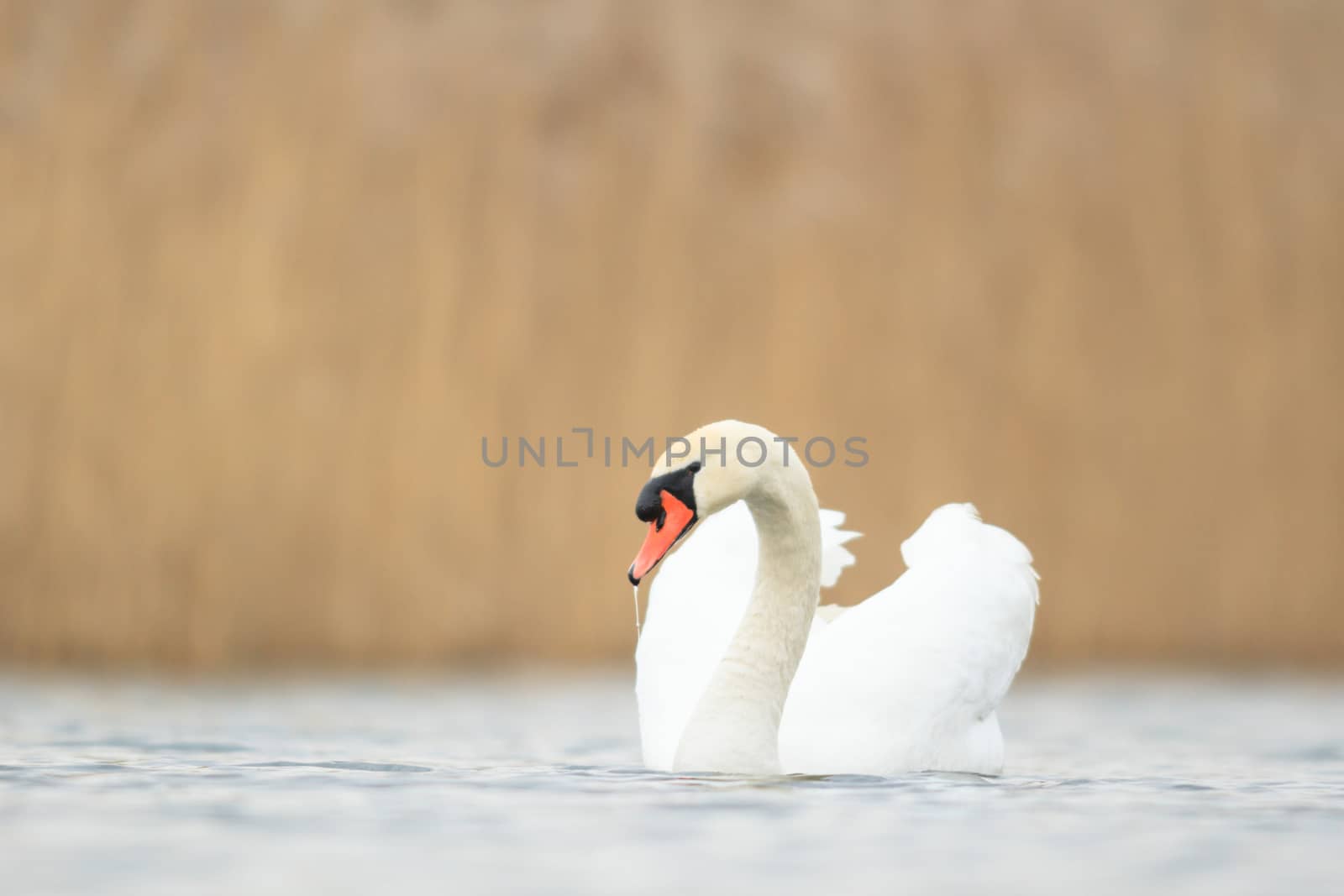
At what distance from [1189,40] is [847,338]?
3842 mm

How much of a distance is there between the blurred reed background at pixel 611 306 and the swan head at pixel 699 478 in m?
6.75

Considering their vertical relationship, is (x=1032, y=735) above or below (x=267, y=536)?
below

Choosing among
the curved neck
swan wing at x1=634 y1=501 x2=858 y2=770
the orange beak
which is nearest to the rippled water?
the curved neck

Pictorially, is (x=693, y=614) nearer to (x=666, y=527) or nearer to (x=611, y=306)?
(x=666, y=527)

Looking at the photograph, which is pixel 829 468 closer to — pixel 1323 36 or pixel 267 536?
pixel 267 536

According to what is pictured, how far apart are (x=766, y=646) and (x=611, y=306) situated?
27.7ft

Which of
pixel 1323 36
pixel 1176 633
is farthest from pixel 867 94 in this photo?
pixel 1176 633

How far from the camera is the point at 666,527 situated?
5035mm

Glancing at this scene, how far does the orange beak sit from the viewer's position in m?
4.91

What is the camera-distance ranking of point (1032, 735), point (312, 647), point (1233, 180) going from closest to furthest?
1. point (1032, 735)
2. point (312, 647)
3. point (1233, 180)

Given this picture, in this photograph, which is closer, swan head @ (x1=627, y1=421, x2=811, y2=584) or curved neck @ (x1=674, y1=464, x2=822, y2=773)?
swan head @ (x1=627, y1=421, x2=811, y2=584)

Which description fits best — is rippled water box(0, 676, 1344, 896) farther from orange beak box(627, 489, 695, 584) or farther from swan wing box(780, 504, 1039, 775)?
orange beak box(627, 489, 695, 584)

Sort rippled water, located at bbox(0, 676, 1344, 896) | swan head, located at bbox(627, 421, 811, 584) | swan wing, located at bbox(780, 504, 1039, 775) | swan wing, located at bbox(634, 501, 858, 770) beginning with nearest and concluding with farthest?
rippled water, located at bbox(0, 676, 1344, 896) → swan head, located at bbox(627, 421, 811, 584) → swan wing, located at bbox(780, 504, 1039, 775) → swan wing, located at bbox(634, 501, 858, 770)

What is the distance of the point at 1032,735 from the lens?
330 inches
